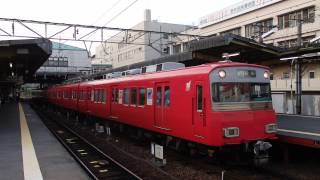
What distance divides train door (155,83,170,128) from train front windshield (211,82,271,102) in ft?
7.83

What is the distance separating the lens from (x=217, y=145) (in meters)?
9.46

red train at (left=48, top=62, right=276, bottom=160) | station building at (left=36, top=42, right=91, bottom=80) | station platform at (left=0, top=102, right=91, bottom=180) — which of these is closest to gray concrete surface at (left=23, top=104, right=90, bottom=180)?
station platform at (left=0, top=102, right=91, bottom=180)

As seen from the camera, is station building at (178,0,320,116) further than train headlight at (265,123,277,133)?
Yes

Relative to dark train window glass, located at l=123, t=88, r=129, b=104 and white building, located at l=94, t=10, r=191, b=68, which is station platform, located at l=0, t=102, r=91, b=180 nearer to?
dark train window glass, located at l=123, t=88, r=129, b=104

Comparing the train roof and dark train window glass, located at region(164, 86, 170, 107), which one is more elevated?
the train roof

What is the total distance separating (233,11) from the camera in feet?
150

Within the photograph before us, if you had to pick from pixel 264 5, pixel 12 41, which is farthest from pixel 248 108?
pixel 264 5

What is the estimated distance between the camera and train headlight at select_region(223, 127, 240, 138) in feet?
31.1

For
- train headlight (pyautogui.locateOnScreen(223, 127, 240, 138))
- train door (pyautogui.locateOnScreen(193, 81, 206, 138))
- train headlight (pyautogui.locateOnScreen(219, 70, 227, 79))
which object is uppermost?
train headlight (pyautogui.locateOnScreen(219, 70, 227, 79))

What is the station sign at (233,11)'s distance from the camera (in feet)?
136

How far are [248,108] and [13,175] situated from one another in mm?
5957

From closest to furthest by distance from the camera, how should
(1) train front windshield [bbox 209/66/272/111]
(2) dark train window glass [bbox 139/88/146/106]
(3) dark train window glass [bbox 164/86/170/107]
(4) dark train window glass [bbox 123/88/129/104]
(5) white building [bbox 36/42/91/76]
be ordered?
(1) train front windshield [bbox 209/66/272/111]
(3) dark train window glass [bbox 164/86/170/107]
(2) dark train window glass [bbox 139/88/146/106]
(4) dark train window glass [bbox 123/88/129/104]
(5) white building [bbox 36/42/91/76]

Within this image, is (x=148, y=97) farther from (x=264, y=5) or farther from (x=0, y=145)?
(x=264, y=5)

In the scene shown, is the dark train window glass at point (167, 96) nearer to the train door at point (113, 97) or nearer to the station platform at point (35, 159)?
the station platform at point (35, 159)
